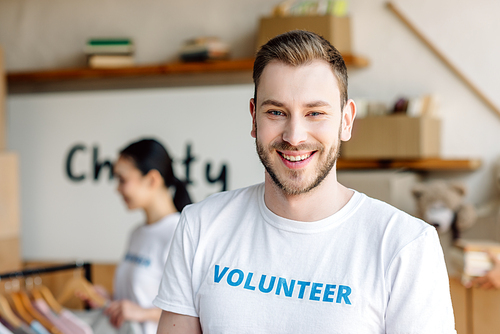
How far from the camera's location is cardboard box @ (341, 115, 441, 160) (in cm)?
292

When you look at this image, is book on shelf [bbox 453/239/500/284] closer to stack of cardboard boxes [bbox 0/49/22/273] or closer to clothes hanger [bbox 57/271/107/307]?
clothes hanger [bbox 57/271/107/307]

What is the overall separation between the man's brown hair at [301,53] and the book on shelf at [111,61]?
2632mm

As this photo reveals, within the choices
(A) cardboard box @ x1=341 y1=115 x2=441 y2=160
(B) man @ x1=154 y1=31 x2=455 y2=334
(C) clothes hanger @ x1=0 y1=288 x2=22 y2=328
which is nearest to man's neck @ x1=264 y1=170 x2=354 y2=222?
(B) man @ x1=154 y1=31 x2=455 y2=334

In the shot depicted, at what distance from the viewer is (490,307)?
1.98 meters

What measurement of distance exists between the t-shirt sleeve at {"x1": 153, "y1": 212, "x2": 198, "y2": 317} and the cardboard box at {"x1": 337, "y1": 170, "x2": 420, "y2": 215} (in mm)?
1783

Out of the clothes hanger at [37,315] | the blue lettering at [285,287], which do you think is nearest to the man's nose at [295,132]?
the blue lettering at [285,287]

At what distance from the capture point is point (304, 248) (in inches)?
42.5

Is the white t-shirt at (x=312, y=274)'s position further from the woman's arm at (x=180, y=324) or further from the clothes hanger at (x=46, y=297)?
the clothes hanger at (x=46, y=297)

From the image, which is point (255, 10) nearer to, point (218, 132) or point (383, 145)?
point (218, 132)

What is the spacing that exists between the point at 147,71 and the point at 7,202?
3.90ft

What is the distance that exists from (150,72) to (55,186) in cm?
104

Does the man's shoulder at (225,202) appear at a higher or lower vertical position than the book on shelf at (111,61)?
lower

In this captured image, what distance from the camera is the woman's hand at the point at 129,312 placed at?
1.96 metres

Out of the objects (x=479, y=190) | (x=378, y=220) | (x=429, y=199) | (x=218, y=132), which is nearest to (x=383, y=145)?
(x=429, y=199)
